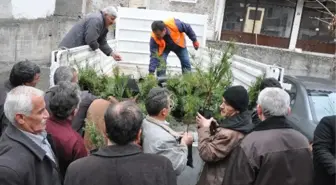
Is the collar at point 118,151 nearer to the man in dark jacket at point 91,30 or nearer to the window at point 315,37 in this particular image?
the man in dark jacket at point 91,30

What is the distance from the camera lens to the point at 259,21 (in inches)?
725

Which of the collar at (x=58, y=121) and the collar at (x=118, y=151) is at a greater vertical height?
the collar at (x=118, y=151)

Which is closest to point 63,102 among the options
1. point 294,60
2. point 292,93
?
point 292,93

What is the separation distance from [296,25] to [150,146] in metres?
17.5

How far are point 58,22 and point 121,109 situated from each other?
10.2m

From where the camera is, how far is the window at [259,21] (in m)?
18.0

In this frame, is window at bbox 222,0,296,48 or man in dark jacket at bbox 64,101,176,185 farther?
window at bbox 222,0,296,48

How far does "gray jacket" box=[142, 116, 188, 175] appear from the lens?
2.33m

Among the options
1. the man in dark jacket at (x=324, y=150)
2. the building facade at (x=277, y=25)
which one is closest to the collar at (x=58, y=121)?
the man in dark jacket at (x=324, y=150)

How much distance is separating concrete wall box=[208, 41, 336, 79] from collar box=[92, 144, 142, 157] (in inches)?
544

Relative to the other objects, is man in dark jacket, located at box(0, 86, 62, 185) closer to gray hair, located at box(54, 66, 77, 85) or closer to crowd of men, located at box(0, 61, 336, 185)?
crowd of men, located at box(0, 61, 336, 185)

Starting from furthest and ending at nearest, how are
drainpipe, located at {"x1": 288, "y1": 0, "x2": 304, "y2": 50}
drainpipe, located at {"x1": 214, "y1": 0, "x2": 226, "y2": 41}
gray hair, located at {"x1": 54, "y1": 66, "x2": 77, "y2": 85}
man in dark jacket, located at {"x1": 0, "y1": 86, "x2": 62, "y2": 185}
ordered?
1. drainpipe, located at {"x1": 288, "y1": 0, "x2": 304, "y2": 50}
2. drainpipe, located at {"x1": 214, "y1": 0, "x2": 226, "y2": 41}
3. gray hair, located at {"x1": 54, "y1": 66, "x2": 77, "y2": 85}
4. man in dark jacket, located at {"x1": 0, "y1": 86, "x2": 62, "y2": 185}

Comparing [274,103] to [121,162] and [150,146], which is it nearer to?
[150,146]

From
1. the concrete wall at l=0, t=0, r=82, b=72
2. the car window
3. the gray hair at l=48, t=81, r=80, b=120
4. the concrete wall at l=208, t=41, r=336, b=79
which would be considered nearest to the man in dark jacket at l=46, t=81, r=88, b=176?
the gray hair at l=48, t=81, r=80, b=120
